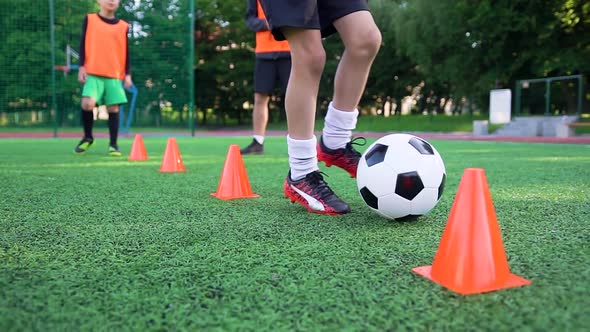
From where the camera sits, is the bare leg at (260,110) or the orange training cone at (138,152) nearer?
the orange training cone at (138,152)

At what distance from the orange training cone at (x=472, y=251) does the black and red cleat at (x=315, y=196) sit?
2.89 feet

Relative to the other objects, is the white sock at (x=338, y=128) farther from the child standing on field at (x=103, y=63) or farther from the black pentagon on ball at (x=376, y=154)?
the child standing on field at (x=103, y=63)

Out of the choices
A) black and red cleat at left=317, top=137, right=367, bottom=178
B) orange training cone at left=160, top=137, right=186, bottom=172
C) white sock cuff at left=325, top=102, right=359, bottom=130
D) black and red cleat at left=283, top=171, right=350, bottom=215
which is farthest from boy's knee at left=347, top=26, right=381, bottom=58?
orange training cone at left=160, top=137, right=186, bottom=172

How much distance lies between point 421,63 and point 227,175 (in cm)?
2256

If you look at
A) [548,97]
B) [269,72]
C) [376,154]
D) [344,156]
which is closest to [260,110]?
[269,72]

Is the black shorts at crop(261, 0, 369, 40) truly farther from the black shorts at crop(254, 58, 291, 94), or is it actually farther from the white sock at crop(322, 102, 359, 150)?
the black shorts at crop(254, 58, 291, 94)

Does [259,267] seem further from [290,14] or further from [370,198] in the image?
[290,14]

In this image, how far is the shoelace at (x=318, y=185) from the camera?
2.24 metres

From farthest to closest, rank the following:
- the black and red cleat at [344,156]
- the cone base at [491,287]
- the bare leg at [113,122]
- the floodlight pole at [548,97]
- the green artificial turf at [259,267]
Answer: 1. the floodlight pole at [548,97]
2. the bare leg at [113,122]
3. the black and red cleat at [344,156]
4. the cone base at [491,287]
5. the green artificial turf at [259,267]

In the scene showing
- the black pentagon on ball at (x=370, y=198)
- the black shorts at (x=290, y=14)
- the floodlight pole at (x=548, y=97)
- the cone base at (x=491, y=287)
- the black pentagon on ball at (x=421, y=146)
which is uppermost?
the floodlight pole at (x=548, y=97)

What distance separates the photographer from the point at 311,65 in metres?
2.27

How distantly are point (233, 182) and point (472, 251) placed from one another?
1.74 metres

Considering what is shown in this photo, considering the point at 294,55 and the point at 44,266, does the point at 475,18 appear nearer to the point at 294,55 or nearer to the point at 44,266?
the point at 294,55

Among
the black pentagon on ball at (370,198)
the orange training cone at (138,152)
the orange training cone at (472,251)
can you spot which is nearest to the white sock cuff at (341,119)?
the black pentagon on ball at (370,198)
